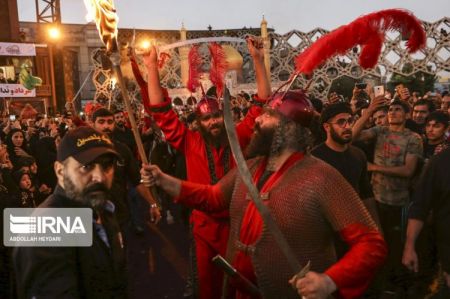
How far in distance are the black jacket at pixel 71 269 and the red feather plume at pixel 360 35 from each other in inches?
73.0

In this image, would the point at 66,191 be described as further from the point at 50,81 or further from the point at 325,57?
the point at 50,81

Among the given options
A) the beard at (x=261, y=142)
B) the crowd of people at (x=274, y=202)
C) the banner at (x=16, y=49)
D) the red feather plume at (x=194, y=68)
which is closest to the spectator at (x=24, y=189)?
the crowd of people at (x=274, y=202)

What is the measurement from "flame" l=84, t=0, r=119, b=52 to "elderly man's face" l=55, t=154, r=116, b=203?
819 mm

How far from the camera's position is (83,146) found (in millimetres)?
2486

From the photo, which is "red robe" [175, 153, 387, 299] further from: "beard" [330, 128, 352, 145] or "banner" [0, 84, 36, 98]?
"banner" [0, 84, 36, 98]

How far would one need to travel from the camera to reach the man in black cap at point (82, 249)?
2.07m

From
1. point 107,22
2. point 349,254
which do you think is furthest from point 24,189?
point 349,254

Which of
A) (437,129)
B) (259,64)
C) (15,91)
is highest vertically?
(15,91)

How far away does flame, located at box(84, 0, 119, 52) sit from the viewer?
2.85 m

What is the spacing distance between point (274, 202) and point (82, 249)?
3.58 ft

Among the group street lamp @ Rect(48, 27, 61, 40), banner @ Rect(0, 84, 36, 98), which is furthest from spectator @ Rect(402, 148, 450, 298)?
banner @ Rect(0, 84, 36, 98)

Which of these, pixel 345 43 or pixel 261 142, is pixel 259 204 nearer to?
pixel 261 142

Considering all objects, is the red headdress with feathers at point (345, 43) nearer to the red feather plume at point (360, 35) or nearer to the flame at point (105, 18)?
the red feather plume at point (360, 35)

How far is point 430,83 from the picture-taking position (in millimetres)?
29000
